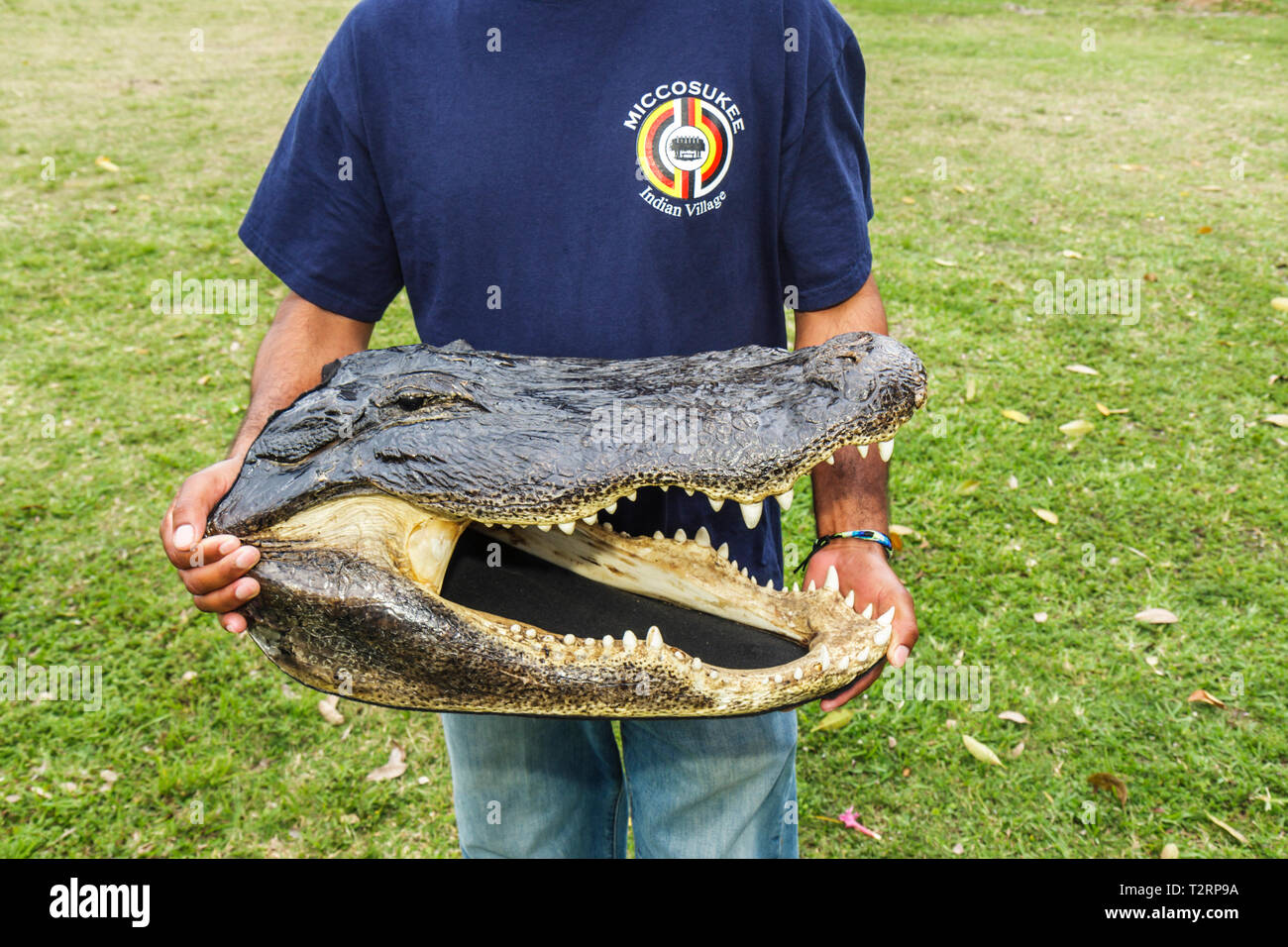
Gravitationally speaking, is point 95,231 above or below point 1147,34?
below

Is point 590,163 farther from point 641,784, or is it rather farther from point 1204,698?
point 1204,698

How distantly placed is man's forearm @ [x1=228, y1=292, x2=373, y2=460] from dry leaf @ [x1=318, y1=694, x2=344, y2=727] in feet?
5.08

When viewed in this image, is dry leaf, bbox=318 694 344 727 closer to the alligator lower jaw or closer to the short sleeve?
the short sleeve

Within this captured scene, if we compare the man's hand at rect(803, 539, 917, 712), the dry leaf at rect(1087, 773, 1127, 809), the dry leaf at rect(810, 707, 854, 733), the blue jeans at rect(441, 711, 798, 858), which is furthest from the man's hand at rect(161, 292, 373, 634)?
the dry leaf at rect(1087, 773, 1127, 809)

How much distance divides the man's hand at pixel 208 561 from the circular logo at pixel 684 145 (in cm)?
86

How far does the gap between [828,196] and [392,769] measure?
212 centimetres

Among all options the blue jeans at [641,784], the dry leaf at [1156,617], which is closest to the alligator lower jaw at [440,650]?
the blue jeans at [641,784]

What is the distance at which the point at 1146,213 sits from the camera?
6.24 m

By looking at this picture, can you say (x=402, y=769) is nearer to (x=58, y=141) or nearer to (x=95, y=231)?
(x=95, y=231)

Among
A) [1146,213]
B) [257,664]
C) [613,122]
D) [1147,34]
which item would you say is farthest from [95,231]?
[1147,34]

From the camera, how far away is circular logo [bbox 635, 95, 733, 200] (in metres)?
1.53

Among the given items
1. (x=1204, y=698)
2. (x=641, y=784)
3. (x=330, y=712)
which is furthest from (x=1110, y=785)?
(x=330, y=712)

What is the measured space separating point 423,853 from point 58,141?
7.43 m
